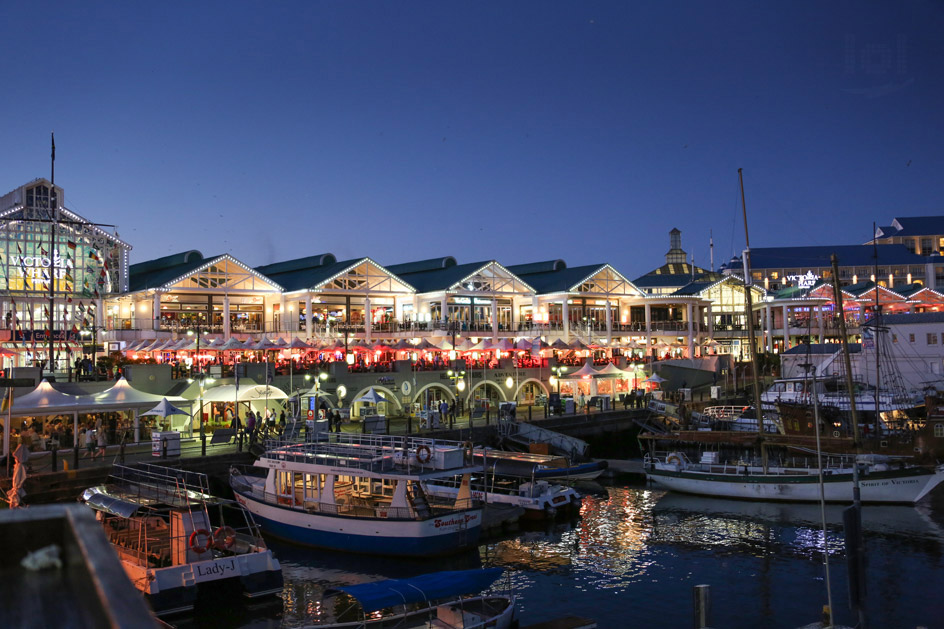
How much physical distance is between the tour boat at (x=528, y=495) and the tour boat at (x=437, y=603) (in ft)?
38.7

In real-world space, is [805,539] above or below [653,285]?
below

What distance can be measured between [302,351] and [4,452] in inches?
1053

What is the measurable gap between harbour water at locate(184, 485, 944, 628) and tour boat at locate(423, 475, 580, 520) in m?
0.79

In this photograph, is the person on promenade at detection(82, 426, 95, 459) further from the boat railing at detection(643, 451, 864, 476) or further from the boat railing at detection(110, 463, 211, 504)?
the boat railing at detection(643, 451, 864, 476)

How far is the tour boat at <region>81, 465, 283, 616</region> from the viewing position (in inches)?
786

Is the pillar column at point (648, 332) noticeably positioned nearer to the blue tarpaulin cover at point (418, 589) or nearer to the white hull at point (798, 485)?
the white hull at point (798, 485)

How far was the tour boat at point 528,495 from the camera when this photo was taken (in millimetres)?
30928

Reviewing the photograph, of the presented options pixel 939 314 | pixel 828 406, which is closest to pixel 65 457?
pixel 828 406

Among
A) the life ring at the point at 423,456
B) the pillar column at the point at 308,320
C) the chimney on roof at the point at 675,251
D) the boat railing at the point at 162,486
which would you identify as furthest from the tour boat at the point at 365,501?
the chimney on roof at the point at 675,251

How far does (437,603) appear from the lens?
18500 millimetres

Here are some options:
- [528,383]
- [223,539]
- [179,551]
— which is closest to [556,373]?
[528,383]

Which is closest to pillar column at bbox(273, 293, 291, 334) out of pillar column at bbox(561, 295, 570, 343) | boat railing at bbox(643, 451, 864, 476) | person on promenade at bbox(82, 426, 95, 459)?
pillar column at bbox(561, 295, 570, 343)

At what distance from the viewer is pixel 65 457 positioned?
31016 millimetres

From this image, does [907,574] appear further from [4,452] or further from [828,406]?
[4,452]
